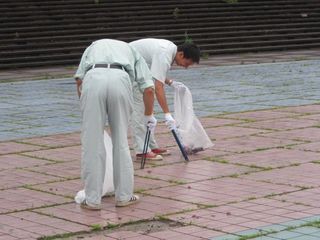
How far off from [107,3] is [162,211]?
20366 millimetres

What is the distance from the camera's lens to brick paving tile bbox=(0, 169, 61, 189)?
7.98 metres

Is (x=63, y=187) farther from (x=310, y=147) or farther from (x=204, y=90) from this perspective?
(x=204, y=90)

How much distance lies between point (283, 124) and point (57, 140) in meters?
3.11

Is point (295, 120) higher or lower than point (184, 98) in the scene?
lower

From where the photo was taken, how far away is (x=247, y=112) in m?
12.6

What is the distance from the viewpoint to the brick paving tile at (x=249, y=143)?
31.4 ft

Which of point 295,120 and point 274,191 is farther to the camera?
point 295,120

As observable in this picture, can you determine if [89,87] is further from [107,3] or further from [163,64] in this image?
[107,3]

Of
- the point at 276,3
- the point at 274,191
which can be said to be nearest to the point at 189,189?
the point at 274,191

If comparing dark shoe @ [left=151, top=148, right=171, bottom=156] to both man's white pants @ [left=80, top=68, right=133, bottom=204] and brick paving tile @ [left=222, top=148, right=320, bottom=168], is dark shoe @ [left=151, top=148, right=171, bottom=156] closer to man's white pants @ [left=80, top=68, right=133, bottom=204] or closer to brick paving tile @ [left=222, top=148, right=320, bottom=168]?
brick paving tile @ [left=222, top=148, right=320, bottom=168]

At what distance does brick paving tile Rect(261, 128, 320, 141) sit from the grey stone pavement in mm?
2196

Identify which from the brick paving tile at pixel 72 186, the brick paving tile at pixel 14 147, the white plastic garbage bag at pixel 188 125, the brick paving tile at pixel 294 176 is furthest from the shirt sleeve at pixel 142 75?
the brick paving tile at pixel 14 147

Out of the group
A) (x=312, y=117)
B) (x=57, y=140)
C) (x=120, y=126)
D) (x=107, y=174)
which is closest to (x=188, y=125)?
(x=57, y=140)

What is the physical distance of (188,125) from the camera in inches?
365
